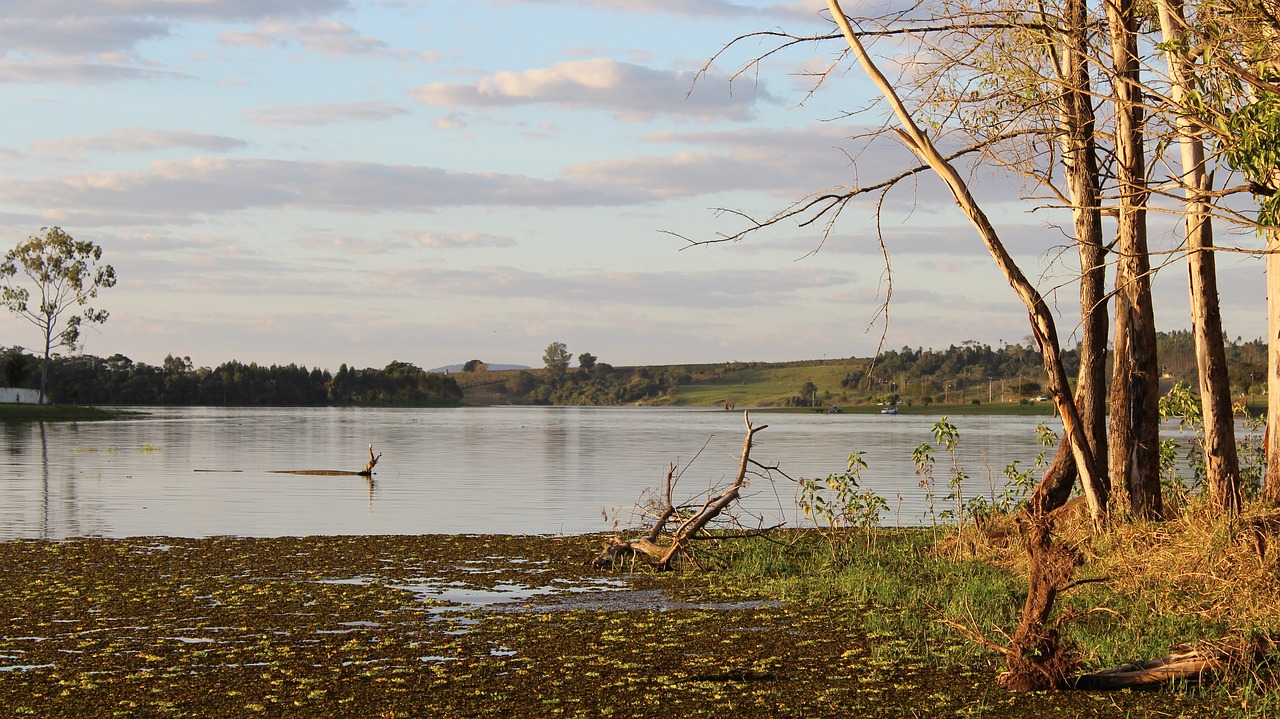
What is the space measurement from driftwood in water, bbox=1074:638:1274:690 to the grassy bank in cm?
8465

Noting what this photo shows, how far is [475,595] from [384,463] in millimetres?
28653

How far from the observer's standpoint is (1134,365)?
15.6m

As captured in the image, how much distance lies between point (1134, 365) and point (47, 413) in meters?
86.9

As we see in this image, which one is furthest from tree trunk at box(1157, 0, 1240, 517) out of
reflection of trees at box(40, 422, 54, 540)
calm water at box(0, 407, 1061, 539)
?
reflection of trees at box(40, 422, 54, 540)

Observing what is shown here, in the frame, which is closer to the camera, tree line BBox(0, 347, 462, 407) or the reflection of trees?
the reflection of trees

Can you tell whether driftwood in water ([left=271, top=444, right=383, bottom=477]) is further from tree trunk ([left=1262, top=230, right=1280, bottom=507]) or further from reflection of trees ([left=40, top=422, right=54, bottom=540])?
tree trunk ([left=1262, top=230, right=1280, bottom=507])

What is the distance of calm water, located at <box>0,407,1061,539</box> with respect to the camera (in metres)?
21.6

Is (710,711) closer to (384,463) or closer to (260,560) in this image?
(260,560)

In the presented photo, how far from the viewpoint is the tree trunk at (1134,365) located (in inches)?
590

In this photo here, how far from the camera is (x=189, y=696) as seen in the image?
27.4ft

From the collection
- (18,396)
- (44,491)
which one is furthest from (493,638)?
(18,396)

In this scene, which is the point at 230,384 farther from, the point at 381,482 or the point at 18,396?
the point at 381,482

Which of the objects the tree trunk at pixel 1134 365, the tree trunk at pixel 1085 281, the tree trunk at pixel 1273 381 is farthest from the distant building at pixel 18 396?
the tree trunk at pixel 1273 381

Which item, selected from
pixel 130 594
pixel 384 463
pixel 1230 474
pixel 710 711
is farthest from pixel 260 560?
pixel 384 463
